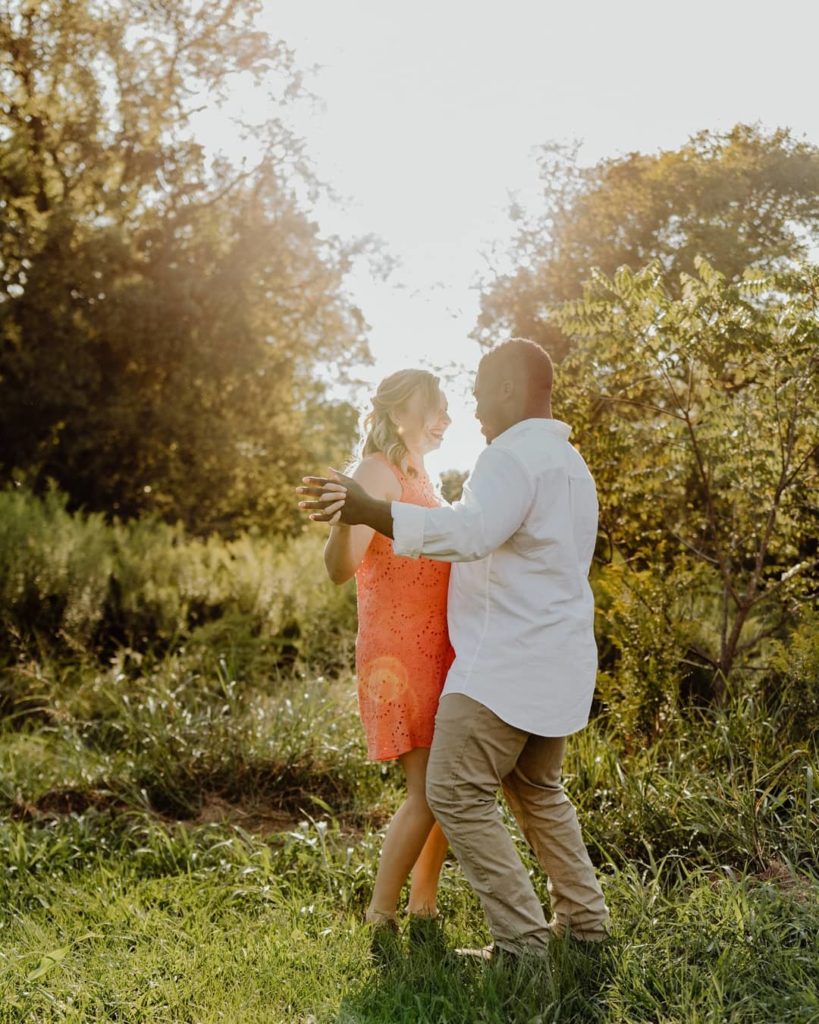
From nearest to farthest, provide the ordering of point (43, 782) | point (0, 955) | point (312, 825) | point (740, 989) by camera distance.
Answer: point (740, 989), point (0, 955), point (312, 825), point (43, 782)

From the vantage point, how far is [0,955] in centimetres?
371

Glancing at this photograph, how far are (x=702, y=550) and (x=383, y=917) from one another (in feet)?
9.94

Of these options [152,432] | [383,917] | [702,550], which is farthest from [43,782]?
[152,432]

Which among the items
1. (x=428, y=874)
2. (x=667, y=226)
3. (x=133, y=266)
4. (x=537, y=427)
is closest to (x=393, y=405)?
(x=537, y=427)

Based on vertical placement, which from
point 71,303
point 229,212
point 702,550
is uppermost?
point 229,212

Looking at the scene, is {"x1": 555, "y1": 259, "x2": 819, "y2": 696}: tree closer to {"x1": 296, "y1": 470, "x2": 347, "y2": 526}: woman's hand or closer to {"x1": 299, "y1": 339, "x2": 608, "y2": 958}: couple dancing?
{"x1": 299, "y1": 339, "x2": 608, "y2": 958}: couple dancing

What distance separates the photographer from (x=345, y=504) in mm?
3184

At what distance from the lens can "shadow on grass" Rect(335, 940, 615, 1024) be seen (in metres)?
3.06

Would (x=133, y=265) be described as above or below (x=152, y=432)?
above

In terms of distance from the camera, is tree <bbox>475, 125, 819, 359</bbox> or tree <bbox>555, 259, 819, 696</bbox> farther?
tree <bbox>475, 125, 819, 359</bbox>

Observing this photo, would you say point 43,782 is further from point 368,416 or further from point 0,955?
point 368,416

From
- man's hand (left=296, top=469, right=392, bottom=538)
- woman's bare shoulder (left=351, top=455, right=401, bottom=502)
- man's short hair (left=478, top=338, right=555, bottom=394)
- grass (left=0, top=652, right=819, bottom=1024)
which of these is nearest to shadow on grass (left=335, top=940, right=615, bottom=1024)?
grass (left=0, top=652, right=819, bottom=1024)

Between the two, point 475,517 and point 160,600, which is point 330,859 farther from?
point 160,600

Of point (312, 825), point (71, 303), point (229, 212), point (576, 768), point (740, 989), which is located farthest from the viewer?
A: point (229, 212)
